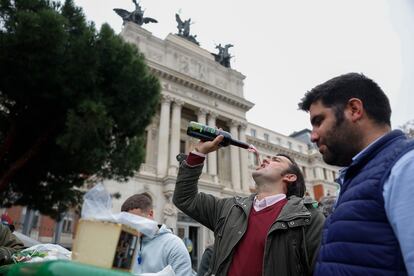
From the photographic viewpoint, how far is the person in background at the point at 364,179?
43.8 inches

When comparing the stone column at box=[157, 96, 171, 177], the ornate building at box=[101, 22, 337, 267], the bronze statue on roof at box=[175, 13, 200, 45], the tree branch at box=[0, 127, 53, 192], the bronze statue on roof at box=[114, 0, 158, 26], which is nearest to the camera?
the tree branch at box=[0, 127, 53, 192]

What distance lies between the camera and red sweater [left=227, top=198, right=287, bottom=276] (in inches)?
75.7

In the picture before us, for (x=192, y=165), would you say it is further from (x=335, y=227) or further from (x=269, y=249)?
(x=335, y=227)

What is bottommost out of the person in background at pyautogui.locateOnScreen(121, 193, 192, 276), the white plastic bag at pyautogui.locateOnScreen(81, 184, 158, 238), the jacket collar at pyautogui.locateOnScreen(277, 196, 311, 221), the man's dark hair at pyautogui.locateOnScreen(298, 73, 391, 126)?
the person in background at pyautogui.locateOnScreen(121, 193, 192, 276)

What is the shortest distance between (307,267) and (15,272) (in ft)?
5.36

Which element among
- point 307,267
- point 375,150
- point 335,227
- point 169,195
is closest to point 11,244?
point 307,267

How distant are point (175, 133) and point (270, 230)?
20.5 metres

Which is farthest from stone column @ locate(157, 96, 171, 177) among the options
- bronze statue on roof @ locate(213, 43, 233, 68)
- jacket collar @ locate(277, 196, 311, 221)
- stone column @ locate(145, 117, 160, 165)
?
jacket collar @ locate(277, 196, 311, 221)

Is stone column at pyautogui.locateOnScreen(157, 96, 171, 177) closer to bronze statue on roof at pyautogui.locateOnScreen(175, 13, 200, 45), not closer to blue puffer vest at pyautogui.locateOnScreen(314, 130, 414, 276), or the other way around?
bronze statue on roof at pyautogui.locateOnScreen(175, 13, 200, 45)

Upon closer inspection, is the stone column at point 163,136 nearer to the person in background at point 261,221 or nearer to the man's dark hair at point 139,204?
the man's dark hair at point 139,204

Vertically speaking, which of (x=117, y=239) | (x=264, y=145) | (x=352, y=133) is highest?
(x=264, y=145)

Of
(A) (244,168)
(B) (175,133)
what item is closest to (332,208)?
(B) (175,133)

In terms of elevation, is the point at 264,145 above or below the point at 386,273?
above

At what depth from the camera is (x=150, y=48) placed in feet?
77.3
